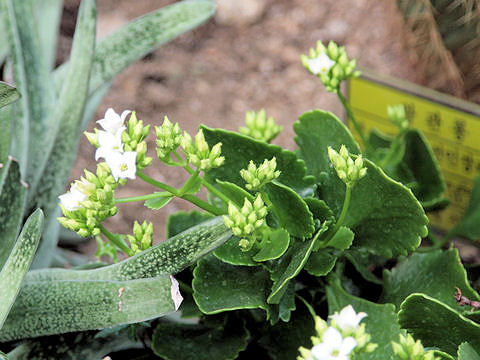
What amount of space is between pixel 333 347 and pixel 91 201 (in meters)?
0.25

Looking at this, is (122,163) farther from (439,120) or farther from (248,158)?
(439,120)

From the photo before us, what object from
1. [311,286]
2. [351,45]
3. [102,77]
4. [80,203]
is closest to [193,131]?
[351,45]

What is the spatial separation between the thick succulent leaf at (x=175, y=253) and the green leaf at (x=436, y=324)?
19 centimetres

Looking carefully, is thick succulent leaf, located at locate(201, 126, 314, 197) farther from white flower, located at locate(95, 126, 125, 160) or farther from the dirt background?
→ the dirt background

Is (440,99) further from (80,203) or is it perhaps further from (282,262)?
(80,203)

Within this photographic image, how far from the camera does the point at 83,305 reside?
0.68 meters

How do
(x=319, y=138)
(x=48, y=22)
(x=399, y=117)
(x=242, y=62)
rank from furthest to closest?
(x=242, y=62)
(x=48, y=22)
(x=399, y=117)
(x=319, y=138)

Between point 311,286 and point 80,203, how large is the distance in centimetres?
29

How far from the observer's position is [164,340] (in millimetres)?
766

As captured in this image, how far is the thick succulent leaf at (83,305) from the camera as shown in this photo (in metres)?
0.64

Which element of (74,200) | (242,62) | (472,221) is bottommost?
(242,62)

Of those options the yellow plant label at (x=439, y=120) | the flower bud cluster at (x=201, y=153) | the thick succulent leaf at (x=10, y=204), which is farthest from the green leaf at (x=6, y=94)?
the yellow plant label at (x=439, y=120)

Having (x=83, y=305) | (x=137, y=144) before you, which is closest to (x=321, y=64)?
(x=137, y=144)

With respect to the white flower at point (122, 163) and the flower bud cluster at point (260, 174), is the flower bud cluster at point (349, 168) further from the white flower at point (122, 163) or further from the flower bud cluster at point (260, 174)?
the white flower at point (122, 163)
